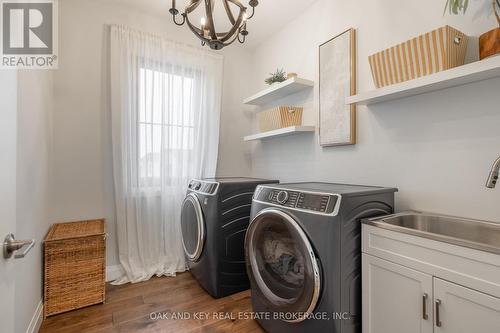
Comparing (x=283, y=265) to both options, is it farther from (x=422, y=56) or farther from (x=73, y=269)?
(x=73, y=269)

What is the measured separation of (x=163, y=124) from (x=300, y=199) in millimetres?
1760

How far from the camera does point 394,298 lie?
3.68 feet

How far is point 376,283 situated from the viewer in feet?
3.90

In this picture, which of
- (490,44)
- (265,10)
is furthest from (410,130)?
(265,10)

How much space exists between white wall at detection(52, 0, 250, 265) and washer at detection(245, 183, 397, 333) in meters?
1.66

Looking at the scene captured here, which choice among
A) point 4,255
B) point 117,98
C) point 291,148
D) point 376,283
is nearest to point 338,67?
point 291,148

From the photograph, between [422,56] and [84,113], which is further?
[84,113]

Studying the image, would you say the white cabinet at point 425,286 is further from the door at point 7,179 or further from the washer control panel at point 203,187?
the door at point 7,179

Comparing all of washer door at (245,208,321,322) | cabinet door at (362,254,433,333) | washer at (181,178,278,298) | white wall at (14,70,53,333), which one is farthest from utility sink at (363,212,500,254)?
white wall at (14,70,53,333)

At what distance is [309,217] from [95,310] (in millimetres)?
1817

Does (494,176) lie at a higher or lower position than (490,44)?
lower

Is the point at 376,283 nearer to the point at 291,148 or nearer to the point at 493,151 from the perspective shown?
the point at 493,151

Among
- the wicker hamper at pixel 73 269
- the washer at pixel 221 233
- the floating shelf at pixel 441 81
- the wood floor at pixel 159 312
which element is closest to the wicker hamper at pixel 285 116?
the washer at pixel 221 233

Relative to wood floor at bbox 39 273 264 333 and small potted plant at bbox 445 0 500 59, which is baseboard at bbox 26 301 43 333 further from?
small potted plant at bbox 445 0 500 59
